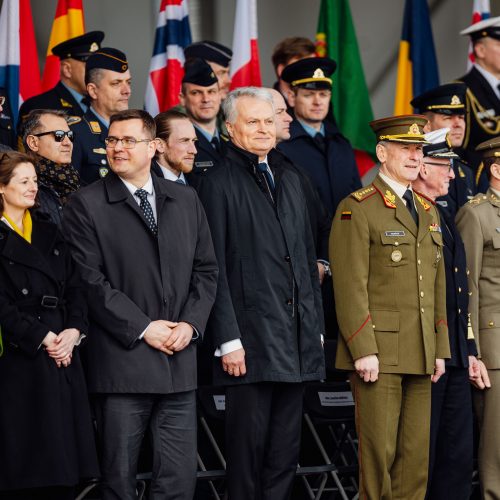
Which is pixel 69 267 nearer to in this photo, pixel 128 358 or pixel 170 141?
pixel 128 358

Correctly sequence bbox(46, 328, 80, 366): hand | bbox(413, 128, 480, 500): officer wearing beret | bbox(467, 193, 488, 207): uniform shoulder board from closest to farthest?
bbox(46, 328, 80, 366): hand < bbox(413, 128, 480, 500): officer wearing beret < bbox(467, 193, 488, 207): uniform shoulder board

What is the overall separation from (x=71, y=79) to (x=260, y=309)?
7.73 ft

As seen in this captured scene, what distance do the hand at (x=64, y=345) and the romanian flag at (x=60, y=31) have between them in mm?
3311

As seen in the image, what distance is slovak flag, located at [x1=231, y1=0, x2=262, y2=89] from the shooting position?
28.5ft

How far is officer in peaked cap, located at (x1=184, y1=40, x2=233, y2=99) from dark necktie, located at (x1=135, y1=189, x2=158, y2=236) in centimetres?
234

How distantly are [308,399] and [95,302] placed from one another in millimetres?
1627

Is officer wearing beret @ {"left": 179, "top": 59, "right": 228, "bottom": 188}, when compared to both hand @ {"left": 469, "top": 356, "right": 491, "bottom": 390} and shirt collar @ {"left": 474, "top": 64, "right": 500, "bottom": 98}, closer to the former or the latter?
hand @ {"left": 469, "top": 356, "right": 491, "bottom": 390}

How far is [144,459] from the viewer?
21.3 ft

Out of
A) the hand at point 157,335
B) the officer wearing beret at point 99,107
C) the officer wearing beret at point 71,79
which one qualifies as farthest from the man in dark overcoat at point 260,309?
the officer wearing beret at point 71,79

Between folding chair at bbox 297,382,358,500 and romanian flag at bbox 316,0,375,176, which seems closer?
folding chair at bbox 297,382,358,500

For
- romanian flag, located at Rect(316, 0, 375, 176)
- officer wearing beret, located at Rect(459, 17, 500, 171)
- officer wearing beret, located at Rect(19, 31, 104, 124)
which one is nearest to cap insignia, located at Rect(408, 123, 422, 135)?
officer wearing beret, located at Rect(19, 31, 104, 124)

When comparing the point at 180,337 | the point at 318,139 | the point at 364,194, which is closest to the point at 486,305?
the point at 364,194

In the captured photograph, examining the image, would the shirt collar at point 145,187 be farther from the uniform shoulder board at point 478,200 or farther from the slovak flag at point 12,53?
the slovak flag at point 12,53

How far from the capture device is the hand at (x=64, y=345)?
5328mm
